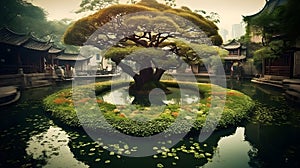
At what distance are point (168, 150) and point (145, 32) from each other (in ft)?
27.2

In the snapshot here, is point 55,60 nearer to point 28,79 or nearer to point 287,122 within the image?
point 28,79

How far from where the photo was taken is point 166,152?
494 cm

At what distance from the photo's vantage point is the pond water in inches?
175

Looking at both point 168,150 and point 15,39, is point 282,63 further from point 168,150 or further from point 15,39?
point 15,39

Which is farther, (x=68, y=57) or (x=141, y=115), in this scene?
(x=68, y=57)

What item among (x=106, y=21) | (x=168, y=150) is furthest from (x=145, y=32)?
(x=168, y=150)

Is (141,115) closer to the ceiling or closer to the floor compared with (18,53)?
closer to the floor

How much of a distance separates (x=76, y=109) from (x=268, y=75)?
68.4 ft

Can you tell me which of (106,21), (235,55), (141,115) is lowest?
(141,115)

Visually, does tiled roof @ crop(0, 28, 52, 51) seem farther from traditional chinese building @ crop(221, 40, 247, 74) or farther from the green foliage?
traditional chinese building @ crop(221, 40, 247, 74)

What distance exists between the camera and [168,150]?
5059 mm

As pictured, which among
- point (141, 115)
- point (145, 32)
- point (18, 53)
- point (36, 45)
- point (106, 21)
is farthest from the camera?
point (36, 45)

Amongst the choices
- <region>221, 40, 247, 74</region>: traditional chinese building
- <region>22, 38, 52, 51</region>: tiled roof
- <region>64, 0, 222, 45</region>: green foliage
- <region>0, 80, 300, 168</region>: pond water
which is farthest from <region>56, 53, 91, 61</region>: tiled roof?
<region>221, 40, 247, 74</region>: traditional chinese building

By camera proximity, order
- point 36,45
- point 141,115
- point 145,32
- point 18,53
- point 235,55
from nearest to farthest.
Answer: point 141,115 → point 145,32 → point 18,53 → point 36,45 → point 235,55
